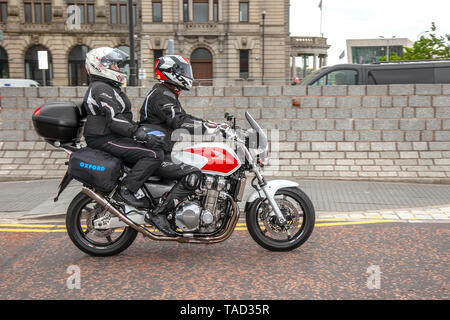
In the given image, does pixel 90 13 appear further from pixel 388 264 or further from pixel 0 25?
pixel 388 264

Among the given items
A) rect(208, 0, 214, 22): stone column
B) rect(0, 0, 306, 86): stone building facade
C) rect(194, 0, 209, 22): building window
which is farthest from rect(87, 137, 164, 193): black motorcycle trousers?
rect(194, 0, 209, 22): building window

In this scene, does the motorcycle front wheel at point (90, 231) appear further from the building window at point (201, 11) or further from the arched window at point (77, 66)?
the building window at point (201, 11)

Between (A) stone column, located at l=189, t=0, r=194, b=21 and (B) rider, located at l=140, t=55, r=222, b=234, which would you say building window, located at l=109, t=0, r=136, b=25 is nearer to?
(A) stone column, located at l=189, t=0, r=194, b=21

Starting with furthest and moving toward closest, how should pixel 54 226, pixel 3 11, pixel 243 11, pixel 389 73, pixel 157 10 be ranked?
pixel 3 11
pixel 243 11
pixel 157 10
pixel 389 73
pixel 54 226

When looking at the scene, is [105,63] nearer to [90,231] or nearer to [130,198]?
[130,198]

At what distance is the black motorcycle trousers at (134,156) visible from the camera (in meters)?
4.65

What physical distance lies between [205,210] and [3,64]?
1902 inches

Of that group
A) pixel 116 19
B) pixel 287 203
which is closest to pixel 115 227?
pixel 287 203

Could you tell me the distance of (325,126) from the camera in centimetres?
986

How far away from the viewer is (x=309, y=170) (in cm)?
971

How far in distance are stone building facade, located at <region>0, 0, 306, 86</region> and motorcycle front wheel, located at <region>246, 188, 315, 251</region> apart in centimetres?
4125

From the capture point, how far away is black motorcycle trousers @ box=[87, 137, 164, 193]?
4652 mm

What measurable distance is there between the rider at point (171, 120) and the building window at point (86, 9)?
45.8 metres

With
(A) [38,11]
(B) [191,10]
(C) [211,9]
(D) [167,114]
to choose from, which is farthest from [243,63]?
(D) [167,114]
